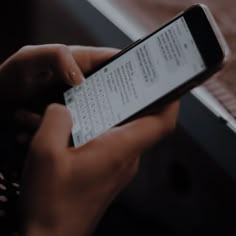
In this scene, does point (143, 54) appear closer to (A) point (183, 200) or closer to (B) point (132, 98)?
(B) point (132, 98)

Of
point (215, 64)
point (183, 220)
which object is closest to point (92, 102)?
point (215, 64)

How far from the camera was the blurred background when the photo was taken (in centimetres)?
66

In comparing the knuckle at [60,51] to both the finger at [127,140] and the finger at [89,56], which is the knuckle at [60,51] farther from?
the finger at [127,140]

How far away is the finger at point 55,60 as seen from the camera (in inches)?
21.0

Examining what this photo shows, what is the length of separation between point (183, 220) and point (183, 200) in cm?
3

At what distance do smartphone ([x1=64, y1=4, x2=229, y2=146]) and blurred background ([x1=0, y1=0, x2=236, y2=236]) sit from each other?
0.14 m

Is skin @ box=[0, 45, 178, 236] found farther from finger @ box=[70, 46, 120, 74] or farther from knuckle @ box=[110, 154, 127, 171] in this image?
finger @ box=[70, 46, 120, 74]

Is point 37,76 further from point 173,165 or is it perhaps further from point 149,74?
point 173,165

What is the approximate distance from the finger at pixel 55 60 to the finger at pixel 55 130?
0.28ft

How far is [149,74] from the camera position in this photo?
1.70 ft

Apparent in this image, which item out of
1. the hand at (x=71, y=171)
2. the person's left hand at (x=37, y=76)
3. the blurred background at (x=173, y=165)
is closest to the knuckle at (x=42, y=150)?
the hand at (x=71, y=171)

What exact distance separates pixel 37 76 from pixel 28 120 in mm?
53

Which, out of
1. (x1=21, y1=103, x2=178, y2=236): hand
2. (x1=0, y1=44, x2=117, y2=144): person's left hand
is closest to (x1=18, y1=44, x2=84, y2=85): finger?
(x1=0, y1=44, x2=117, y2=144): person's left hand

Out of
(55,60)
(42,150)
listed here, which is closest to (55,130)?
(42,150)
